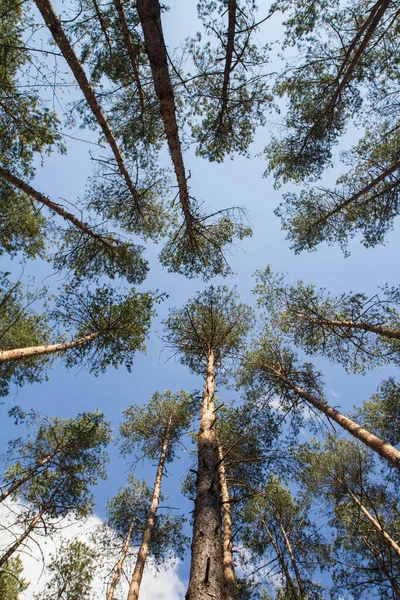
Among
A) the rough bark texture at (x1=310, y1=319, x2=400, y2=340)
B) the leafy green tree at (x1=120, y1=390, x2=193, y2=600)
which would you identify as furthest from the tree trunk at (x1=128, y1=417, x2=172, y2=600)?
the rough bark texture at (x1=310, y1=319, x2=400, y2=340)

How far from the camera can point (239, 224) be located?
27.0 ft

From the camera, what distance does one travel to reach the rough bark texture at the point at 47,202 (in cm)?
554

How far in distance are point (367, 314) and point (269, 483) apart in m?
6.37

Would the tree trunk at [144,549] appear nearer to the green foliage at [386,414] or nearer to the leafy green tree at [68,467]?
the leafy green tree at [68,467]

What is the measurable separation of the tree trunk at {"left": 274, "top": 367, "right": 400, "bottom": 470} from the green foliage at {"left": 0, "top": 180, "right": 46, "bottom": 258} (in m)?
8.32

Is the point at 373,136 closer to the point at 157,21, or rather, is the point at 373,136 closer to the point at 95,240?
the point at 157,21

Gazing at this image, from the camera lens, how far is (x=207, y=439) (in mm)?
5031

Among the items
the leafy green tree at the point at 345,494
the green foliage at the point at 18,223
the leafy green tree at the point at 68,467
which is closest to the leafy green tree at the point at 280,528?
the leafy green tree at the point at 345,494

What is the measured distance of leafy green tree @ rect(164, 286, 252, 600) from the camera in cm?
306

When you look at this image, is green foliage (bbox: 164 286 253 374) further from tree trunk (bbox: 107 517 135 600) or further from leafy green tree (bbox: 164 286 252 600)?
tree trunk (bbox: 107 517 135 600)

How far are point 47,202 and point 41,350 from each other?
3110mm

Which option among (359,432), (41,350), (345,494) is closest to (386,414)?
(345,494)

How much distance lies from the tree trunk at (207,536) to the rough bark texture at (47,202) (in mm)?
5118

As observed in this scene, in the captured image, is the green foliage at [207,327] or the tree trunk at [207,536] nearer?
the tree trunk at [207,536]
